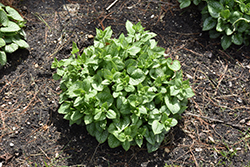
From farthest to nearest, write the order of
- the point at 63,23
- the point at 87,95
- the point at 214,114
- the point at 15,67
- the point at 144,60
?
the point at 63,23
the point at 15,67
the point at 214,114
the point at 144,60
the point at 87,95

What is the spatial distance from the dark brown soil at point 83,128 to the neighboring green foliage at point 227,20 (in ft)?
0.57

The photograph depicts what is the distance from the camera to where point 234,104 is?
10.6 feet

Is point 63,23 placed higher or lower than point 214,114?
higher

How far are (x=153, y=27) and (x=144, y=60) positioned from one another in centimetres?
130

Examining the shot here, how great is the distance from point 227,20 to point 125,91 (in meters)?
2.03

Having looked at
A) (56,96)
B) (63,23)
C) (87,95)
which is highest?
(63,23)

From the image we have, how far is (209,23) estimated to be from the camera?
354 cm

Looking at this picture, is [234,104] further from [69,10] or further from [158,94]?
[69,10]

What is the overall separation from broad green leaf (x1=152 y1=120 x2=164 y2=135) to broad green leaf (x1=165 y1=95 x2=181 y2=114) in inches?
8.8

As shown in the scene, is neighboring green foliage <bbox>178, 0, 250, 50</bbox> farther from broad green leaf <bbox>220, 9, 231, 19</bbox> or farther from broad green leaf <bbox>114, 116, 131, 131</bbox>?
broad green leaf <bbox>114, 116, 131, 131</bbox>

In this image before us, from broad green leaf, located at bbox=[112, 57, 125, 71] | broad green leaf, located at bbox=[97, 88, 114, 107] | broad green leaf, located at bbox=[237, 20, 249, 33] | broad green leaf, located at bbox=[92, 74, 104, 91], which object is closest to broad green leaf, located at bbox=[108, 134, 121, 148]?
broad green leaf, located at bbox=[97, 88, 114, 107]

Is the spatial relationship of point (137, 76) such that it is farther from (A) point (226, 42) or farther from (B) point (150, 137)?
(A) point (226, 42)

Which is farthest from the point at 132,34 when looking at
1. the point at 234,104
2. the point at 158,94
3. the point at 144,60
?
the point at 234,104

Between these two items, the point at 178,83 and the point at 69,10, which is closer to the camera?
the point at 178,83
